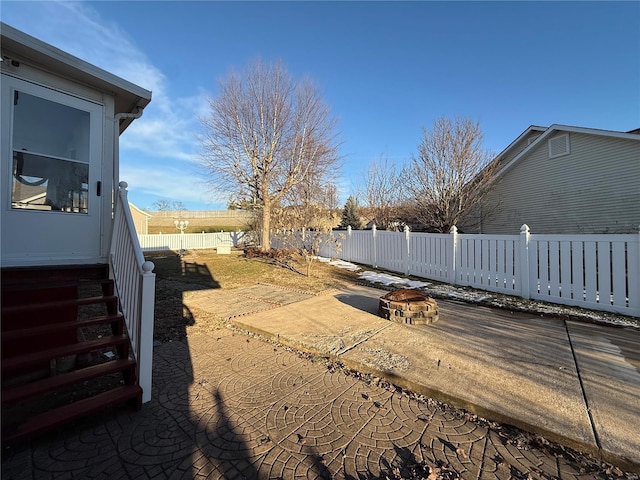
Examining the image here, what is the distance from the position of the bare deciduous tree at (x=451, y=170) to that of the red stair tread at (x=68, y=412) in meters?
13.2

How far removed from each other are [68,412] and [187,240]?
2157cm

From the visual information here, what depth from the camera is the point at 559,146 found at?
11.8 metres

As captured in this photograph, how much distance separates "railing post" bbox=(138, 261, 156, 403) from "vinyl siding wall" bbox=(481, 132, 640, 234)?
12.8 meters

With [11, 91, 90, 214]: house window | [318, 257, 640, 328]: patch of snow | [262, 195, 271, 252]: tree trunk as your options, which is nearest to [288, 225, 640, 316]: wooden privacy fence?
[318, 257, 640, 328]: patch of snow

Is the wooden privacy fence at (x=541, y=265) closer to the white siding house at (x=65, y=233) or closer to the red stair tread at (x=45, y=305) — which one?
the white siding house at (x=65, y=233)

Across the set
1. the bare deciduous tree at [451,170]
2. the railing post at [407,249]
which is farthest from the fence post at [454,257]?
the bare deciduous tree at [451,170]

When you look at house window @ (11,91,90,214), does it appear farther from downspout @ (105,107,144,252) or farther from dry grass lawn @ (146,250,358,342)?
dry grass lawn @ (146,250,358,342)

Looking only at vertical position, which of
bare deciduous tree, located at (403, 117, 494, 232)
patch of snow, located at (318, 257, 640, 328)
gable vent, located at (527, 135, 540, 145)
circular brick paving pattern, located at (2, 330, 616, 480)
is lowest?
circular brick paving pattern, located at (2, 330, 616, 480)

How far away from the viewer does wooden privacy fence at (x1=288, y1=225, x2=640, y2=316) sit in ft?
15.1

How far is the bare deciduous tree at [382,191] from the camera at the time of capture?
60.3ft

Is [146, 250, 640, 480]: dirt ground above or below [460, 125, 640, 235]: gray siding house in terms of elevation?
below

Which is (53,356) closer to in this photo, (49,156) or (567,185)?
(49,156)

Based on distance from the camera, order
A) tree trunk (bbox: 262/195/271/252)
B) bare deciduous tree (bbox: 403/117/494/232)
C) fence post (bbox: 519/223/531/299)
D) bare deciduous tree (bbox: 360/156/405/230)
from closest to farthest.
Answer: fence post (bbox: 519/223/531/299), bare deciduous tree (bbox: 403/117/494/232), tree trunk (bbox: 262/195/271/252), bare deciduous tree (bbox: 360/156/405/230)

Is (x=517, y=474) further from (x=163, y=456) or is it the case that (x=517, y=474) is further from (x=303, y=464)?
(x=163, y=456)
